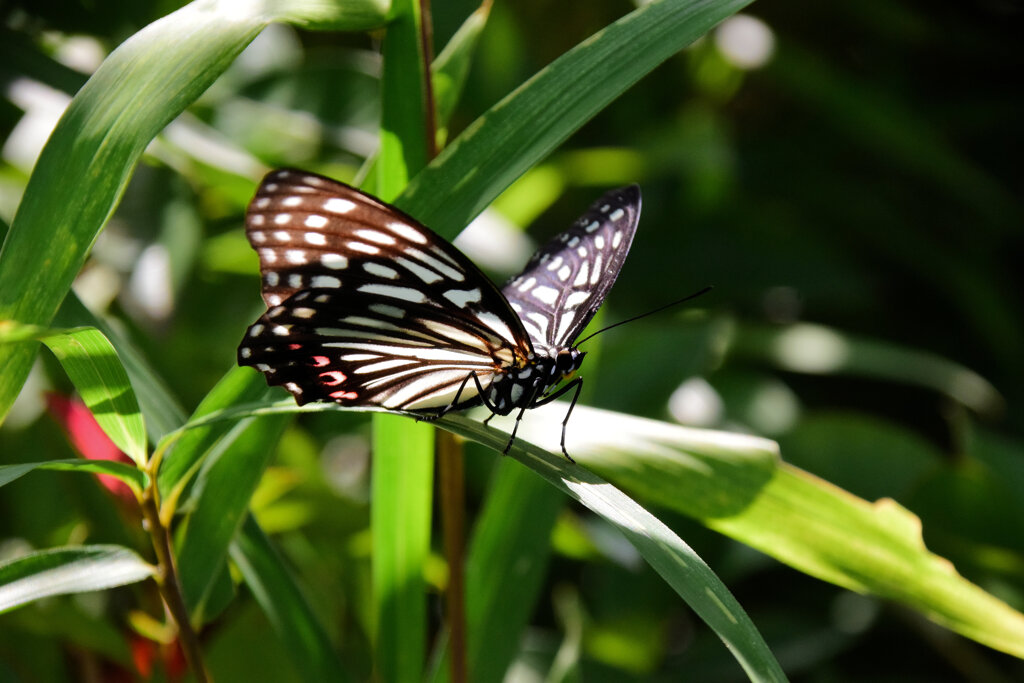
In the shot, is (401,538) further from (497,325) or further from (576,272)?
(576,272)

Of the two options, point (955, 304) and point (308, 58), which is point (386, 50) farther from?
point (955, 304)

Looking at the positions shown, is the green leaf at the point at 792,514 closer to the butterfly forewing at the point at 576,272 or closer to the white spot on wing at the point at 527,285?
the butterfly forewing at the point at 576,272

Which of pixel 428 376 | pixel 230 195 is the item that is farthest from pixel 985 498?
pixel 230 195

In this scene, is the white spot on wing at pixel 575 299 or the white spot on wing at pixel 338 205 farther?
the white spot on wing at pixel 575 299

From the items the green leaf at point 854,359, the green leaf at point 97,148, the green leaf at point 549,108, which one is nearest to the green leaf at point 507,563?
the green leaf at point 549,108

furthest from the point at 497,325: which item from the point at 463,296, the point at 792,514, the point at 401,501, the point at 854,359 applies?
the point at 854,359
